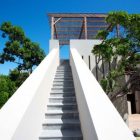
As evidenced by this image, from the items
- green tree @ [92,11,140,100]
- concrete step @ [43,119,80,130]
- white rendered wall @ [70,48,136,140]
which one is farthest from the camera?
green tree @ [92,11,140,100]

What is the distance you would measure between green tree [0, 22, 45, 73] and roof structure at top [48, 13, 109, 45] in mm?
2377

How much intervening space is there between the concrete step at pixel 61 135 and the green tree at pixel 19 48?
51.5ft

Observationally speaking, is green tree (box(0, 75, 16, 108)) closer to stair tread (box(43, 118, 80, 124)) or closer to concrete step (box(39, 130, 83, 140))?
stair tread (box(43, 118, 80, 124))

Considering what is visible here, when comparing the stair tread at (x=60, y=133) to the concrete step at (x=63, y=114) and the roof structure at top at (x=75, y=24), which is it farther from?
the roof structure at top at (x=75, y=24)

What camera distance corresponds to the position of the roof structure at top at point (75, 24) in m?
16.3

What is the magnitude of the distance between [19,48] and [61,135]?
16.1m

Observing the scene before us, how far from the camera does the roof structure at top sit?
642 inches

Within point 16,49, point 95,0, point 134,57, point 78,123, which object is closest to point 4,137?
point 78,123

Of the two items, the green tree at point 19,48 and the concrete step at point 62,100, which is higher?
the green tree at point 19,48

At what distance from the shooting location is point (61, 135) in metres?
4.18

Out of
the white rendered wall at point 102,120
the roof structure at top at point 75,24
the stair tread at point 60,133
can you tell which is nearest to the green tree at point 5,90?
the roof structure at top at point 75,24

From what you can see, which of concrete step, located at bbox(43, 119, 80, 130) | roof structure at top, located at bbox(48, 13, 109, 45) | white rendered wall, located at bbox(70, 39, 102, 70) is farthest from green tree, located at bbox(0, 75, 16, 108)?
concrete step, located at bbox(43, 119, 80, 130)

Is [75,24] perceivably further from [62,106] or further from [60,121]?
[60,121]

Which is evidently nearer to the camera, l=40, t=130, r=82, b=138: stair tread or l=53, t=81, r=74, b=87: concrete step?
l=40, t=130, r=82, b=138: stair tread
